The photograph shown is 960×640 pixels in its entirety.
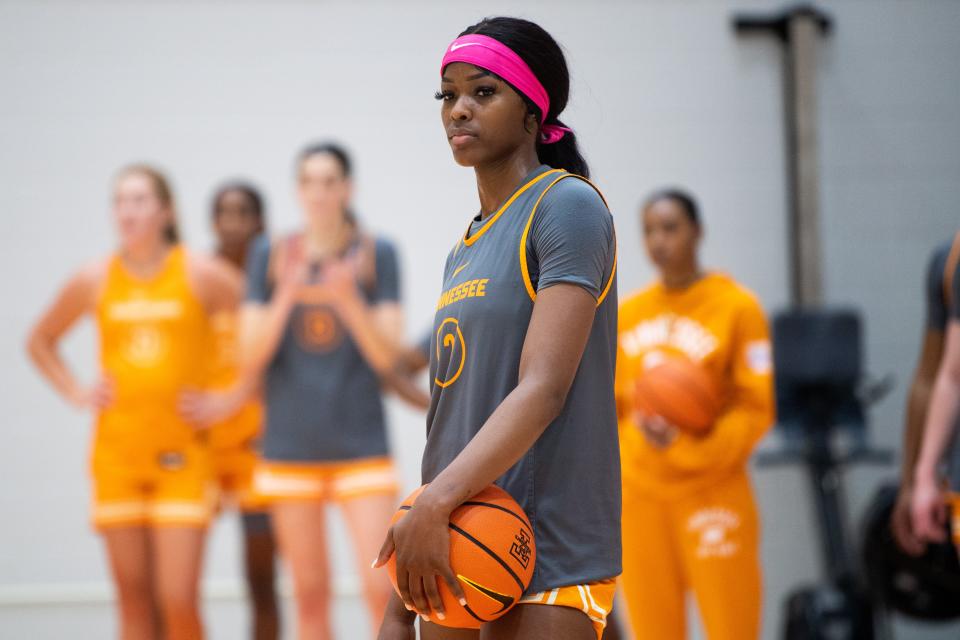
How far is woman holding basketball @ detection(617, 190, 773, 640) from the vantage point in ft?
14.6

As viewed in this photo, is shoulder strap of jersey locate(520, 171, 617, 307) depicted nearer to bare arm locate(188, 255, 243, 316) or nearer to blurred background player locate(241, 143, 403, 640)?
blurred background player locate(241, 143, 403, 640)

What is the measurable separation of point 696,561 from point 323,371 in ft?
6.10

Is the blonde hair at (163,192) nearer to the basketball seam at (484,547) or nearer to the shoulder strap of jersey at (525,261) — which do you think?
the shoulder strap of jersey at (525,261)

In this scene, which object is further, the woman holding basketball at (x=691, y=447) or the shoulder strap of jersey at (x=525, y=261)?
the woman holding basketball at (x=691, y=447)

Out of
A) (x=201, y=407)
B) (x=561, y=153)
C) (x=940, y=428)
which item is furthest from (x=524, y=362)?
(x=201, y=407)

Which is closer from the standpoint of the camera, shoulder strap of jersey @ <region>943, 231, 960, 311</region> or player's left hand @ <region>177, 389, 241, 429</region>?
shoulder strap of jersey @ <region>943, 231, 960, 311</region>

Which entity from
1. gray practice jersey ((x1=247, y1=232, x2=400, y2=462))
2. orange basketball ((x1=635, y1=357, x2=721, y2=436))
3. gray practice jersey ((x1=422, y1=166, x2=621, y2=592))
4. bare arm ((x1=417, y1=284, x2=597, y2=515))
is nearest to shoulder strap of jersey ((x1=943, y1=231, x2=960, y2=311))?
orange basketball ((x1=635, y1=357, x2=721, y2=436))

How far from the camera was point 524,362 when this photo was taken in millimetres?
2025

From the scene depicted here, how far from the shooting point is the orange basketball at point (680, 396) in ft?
14.9

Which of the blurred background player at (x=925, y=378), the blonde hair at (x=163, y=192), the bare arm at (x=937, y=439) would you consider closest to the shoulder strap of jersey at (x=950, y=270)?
the blurred background player at (x=925, y=378)

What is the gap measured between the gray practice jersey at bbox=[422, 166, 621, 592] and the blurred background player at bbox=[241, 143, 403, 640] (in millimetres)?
3094

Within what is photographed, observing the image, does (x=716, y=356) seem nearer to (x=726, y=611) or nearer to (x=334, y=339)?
(x=726, y=611)

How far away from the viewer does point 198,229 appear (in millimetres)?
7363

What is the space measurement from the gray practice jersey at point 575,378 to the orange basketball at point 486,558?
0.22ft
